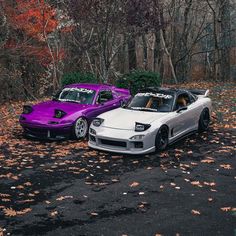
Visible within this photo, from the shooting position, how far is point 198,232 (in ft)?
19.9

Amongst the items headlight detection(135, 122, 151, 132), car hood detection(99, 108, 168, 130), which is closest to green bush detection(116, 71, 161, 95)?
car hood detection(99, 108, 168, 130)

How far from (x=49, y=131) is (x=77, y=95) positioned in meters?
1.79

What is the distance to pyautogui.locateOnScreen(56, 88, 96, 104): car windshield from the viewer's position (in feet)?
40.9

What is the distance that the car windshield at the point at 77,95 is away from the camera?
12.5m

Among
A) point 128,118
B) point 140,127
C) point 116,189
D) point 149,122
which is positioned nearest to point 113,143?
point 140,127

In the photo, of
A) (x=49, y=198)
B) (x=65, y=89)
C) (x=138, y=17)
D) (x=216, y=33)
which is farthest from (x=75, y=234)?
(x=216, y=33)

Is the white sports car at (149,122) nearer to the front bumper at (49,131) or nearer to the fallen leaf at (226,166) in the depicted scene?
the front bumper at (49,131)

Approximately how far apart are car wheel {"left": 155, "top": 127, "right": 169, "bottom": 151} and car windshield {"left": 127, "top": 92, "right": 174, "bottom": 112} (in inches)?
31.3

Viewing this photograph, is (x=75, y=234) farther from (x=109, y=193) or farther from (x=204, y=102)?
(x=204, y=102)

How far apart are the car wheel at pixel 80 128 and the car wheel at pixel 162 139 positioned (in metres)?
2.45

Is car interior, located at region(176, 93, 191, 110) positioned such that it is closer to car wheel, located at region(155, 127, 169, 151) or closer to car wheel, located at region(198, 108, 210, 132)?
car wheel, located at region(198, 108, 210, 132)

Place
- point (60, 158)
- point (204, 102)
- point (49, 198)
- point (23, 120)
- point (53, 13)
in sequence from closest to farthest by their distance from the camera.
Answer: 1. point (49, 198)
2. point (60, 158)
3. point (23, 120)
4. point (204, 102)
5. point (53, 13)

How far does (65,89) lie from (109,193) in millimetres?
6072

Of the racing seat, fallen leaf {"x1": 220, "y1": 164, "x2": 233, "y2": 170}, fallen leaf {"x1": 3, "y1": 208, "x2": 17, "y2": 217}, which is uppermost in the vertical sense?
the racing seat
